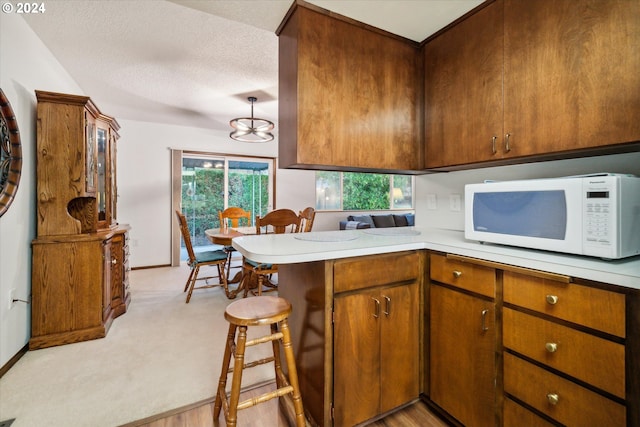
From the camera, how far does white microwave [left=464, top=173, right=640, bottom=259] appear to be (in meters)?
1.01

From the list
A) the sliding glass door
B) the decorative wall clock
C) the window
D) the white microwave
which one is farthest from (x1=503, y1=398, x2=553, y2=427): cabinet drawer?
the window

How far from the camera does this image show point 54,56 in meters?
2.69

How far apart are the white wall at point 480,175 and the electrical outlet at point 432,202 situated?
0.02m

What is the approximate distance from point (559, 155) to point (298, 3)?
1592mm

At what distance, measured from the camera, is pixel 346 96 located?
67.0 inches

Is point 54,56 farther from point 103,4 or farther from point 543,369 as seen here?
point 543,369

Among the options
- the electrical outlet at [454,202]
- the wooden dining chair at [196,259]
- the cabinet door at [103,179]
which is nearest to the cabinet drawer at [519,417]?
the electrical outlet at [454,202]

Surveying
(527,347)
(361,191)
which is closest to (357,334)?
(527,347)

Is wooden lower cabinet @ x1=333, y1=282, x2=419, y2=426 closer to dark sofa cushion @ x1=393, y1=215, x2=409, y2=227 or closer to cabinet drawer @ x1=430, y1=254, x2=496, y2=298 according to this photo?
cabinet drawer @ x1=430, y1=254, x2=496, y2=298

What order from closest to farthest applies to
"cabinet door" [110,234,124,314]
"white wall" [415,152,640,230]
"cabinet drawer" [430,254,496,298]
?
1. "cabinet drawer" [430,254,496,298]
2. "white wall" [415,152,640,230]
3. "cabinet door" [110,234,124,314]

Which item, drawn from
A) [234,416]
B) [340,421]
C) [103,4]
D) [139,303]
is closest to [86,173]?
[103,4]

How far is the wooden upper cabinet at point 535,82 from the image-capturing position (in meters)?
1.12

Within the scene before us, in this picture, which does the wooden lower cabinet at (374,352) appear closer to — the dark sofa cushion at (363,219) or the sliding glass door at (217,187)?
the dark sofa cushion at (363,219)

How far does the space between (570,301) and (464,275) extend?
396mm
